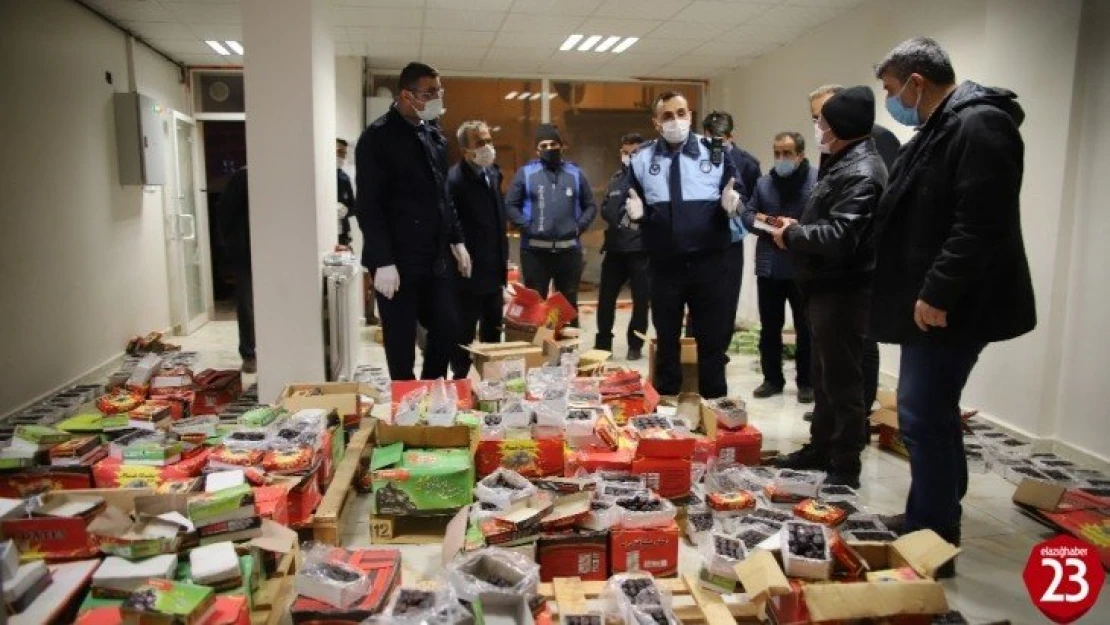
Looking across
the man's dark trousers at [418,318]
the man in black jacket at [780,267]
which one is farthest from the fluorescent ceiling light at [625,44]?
the man's dark trousers at [418,318]

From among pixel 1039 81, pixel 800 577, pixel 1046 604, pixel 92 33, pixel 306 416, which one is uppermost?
pixel 92 33

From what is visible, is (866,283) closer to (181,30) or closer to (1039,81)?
(1039,81)

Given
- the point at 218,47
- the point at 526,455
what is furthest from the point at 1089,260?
the point at 218,47

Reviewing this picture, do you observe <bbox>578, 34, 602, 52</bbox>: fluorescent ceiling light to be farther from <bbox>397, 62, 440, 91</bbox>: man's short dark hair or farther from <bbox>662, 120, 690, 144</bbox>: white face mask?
<bbox>397, 62, 440, 91</bbox>: man's short dark hair

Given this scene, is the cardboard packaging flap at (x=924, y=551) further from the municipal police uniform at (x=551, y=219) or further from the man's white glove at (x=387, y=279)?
the municipal police uniform at (x=551, y=219)

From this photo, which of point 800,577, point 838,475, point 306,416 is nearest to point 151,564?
point 306,416

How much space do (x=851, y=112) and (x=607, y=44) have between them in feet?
14.4

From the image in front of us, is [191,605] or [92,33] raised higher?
[92,33]

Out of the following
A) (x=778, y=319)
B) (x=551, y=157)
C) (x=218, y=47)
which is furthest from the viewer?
(x=218, y=47)

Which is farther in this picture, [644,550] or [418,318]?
[418,318]

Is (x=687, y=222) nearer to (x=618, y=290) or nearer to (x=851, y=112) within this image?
(x=851, y=112)

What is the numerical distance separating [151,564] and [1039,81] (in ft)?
12.7

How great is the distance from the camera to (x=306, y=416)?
9.00 ft

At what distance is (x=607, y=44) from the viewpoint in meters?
6.57
